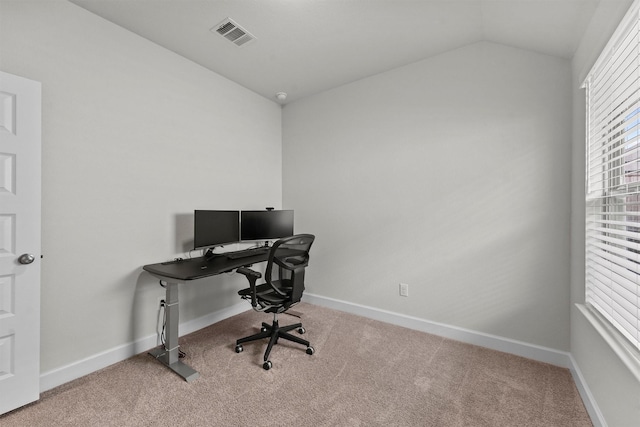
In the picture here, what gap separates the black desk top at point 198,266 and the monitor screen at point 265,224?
423mm

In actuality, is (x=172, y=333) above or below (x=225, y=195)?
below

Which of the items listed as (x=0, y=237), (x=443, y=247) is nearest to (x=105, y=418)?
(x=0, y=237)

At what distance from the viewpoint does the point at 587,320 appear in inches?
69.4

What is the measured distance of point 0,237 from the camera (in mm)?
1697

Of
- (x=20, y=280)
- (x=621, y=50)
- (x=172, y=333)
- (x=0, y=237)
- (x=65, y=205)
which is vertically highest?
(x=621, y=50)

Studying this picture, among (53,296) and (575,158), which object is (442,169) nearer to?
(575,158)

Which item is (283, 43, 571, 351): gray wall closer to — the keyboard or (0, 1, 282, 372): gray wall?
the keyboard

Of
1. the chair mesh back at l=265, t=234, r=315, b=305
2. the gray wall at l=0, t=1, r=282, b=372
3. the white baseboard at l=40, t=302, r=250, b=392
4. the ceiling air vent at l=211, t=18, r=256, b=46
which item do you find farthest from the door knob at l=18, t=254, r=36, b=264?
the ceiling air vent at l=211, t=18, r=256, b=46

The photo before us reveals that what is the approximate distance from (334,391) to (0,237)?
93.4 inches

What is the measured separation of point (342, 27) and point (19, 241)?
9.25 ft

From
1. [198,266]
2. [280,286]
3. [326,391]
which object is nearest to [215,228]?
[198,266]

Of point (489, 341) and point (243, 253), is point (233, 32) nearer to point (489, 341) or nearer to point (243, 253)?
point (243, 253)

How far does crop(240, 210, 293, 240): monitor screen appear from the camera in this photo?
3127mm

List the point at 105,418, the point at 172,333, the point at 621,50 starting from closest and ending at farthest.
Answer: the point at 621,50
the point at 105,418
the point at 172,333
